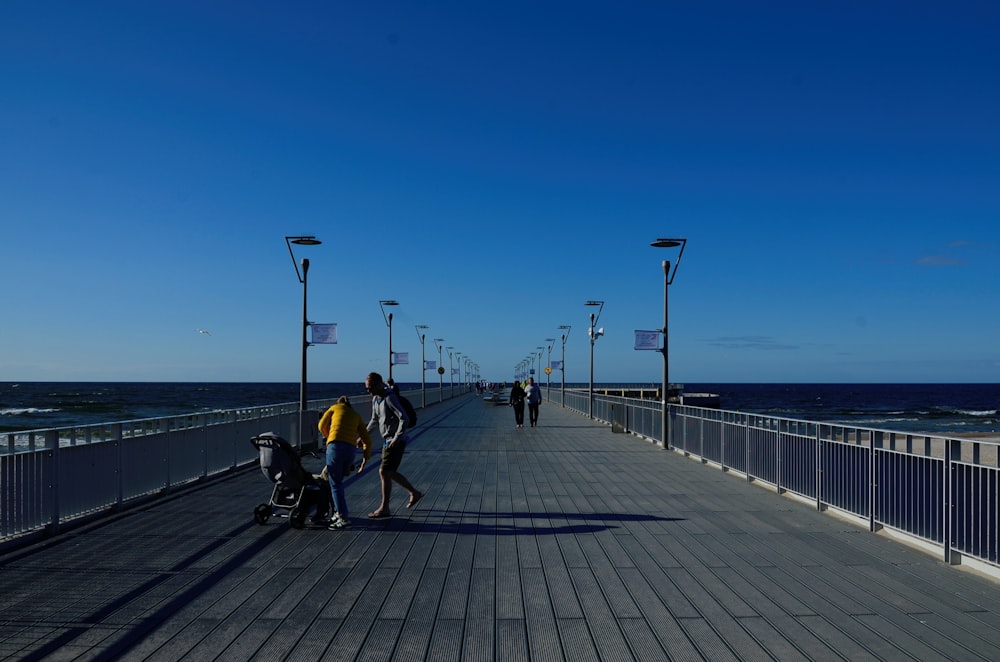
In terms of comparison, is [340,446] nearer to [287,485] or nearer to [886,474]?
[287,485]

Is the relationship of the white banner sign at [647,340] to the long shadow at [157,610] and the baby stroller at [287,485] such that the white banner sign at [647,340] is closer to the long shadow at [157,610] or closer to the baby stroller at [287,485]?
the baby stroller at [287,485]

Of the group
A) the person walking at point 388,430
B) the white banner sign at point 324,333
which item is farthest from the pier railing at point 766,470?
the white banner sign at point 324,333

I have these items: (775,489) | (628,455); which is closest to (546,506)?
(775,489)

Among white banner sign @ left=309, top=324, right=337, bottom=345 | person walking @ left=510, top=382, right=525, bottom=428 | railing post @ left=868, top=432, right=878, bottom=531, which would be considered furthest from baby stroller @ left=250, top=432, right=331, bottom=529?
person walking @ left=510, top=382, right=525, bottom=428

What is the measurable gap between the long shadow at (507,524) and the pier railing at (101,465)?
321 cm

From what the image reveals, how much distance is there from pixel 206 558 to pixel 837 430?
7.32m

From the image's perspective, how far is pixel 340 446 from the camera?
9.38 m

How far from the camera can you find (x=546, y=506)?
36.8 feet

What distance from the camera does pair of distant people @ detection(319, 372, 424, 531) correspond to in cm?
939

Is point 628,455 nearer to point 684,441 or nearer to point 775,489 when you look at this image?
point 684,441

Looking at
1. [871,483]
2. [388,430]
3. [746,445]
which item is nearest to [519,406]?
[746,445]

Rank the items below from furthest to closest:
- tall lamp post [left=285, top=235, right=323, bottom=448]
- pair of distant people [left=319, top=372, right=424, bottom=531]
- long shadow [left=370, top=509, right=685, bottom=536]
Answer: tall lamp post [left=285, top=235, right=323, bottom=448] → pair of distant people [left=319, top=372, right=424, bottom=531] → long shadow [left=370, top=509, right=685, bottom=536]

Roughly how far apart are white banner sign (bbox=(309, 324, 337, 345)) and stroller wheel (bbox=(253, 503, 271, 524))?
558 inches

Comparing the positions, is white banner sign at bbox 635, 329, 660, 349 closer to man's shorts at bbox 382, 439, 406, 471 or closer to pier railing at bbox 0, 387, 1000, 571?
pier railing at bbox 0, 387, 1000, 571
